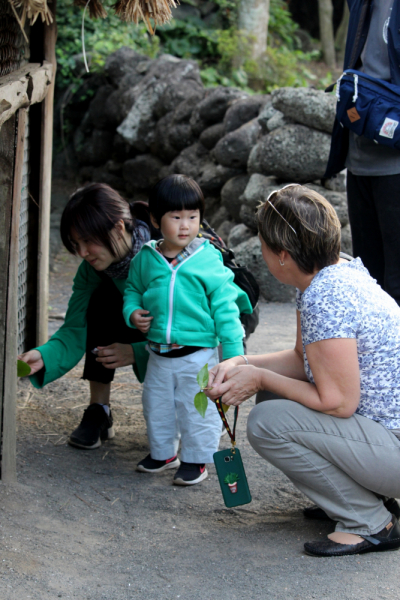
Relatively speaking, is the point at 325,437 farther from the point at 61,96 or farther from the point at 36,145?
the point at 61,96

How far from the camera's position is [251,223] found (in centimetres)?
651

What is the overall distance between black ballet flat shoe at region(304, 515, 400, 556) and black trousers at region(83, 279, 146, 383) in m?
1.31

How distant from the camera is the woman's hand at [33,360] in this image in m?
2.72

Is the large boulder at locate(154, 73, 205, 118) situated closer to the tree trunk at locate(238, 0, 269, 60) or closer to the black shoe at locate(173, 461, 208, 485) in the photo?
the tree trunk at locate(238, 0, 269, 60)

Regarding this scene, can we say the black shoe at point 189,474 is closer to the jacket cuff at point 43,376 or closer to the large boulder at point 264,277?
the jacket cuff at point 43,376

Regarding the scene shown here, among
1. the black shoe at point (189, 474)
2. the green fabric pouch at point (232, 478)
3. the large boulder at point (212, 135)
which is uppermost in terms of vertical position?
the large boulder at point (212, 135)

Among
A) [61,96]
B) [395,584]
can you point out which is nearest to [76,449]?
[395,584]

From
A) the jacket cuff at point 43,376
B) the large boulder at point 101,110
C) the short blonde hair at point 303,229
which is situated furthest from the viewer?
the large boulder at point 101,110

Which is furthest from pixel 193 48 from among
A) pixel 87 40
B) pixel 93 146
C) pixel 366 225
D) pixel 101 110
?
pixel 366 225

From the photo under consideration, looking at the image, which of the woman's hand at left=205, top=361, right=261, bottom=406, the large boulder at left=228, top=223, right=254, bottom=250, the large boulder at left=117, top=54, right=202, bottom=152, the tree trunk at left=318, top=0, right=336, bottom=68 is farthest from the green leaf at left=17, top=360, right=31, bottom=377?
the tree trunk at left=318, top=0, right=336, bottom=68

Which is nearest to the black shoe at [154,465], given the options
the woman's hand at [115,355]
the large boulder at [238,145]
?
the woman's hand at [115,355]

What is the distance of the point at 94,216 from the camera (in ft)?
8.63

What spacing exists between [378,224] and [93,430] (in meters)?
Result: 1.65

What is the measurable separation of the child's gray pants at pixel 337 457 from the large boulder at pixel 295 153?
4.30m
